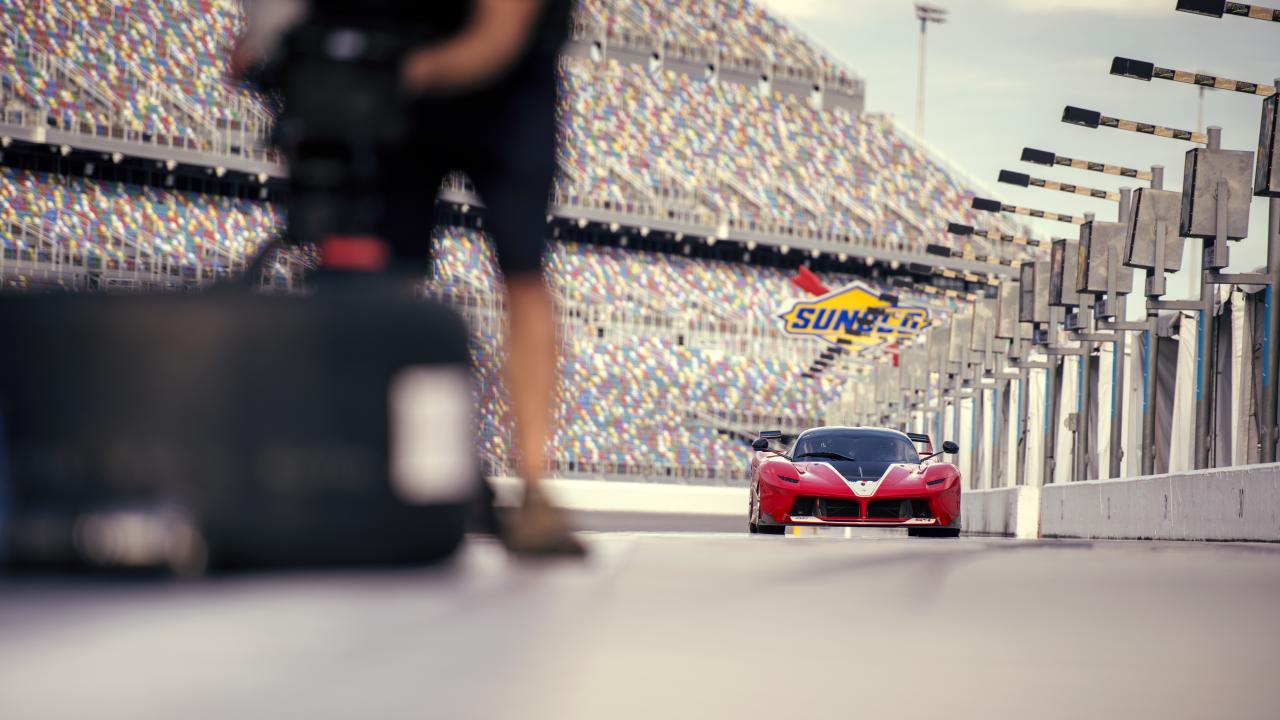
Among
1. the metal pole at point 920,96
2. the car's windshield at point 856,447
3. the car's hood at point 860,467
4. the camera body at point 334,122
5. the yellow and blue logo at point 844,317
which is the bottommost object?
the car's hood at point 860,467

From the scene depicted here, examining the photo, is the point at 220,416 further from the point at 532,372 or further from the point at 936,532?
the point at 936,532

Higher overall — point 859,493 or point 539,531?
point 539,531

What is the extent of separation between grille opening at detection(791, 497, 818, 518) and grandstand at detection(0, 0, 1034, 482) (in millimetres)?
38331

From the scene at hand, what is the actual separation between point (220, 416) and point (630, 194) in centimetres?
7117

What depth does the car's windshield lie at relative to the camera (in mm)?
15938

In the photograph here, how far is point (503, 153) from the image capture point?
340 centimetres

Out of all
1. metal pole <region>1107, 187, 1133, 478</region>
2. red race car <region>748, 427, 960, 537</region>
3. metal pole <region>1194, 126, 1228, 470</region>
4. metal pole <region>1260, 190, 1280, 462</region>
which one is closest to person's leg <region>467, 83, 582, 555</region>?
metal pole <region>1260, 190, 1280, 462</region>

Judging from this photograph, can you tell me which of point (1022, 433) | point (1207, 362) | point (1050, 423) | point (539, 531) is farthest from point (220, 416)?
point (1022, 433)

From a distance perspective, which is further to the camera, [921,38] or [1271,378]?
[921,38]

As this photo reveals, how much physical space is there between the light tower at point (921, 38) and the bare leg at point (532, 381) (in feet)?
332

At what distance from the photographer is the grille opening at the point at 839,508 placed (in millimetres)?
15219

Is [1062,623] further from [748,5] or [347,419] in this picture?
[748,5]

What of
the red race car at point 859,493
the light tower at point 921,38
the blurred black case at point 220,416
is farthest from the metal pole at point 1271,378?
the light tower at point 921,38

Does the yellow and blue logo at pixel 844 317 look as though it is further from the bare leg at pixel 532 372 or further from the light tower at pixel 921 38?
the bare leg at pixel 532 372
